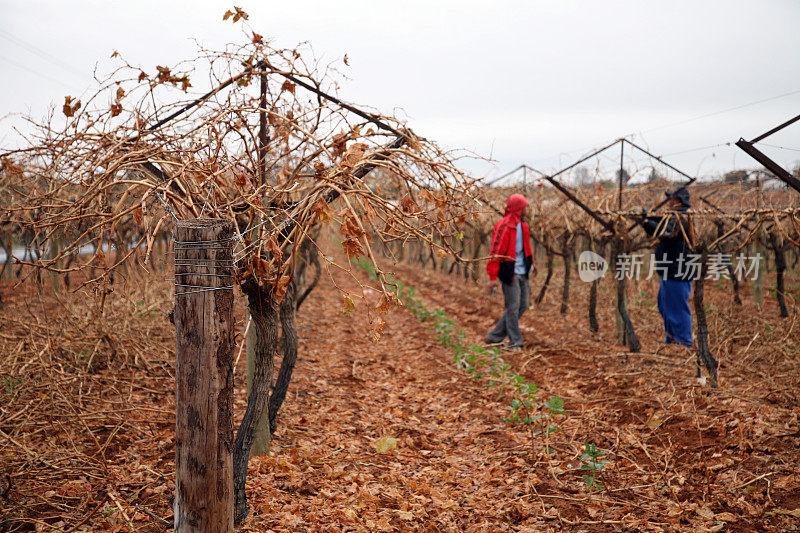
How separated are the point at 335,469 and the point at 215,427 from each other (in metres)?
1.68

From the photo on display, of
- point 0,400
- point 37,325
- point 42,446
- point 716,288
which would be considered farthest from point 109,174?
point 716,288

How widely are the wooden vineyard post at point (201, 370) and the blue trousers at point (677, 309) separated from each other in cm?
638

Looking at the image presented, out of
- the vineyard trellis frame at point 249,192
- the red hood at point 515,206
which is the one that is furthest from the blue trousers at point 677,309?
the vineyard trellis frame at point 249,192

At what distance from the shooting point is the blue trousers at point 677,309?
694 cm

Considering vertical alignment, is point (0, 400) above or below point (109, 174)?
below

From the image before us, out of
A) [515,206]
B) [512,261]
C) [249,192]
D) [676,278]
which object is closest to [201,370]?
[249,192]

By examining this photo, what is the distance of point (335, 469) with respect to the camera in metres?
3.94

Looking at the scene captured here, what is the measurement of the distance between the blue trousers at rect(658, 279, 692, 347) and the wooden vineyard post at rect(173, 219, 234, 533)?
6378mm

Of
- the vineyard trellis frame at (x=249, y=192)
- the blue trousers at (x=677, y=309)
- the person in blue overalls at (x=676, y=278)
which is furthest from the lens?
the blue trousers at (x=677, y=309)

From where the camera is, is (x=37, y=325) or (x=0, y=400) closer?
(x=0, y=400)

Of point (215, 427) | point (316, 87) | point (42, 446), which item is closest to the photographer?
point (215, 427)

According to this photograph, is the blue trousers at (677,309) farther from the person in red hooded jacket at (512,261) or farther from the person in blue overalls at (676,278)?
the person in red hooded jacket at (512,261)

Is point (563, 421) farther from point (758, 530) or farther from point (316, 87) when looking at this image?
point (316, 87)

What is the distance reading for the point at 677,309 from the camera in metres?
7.01
